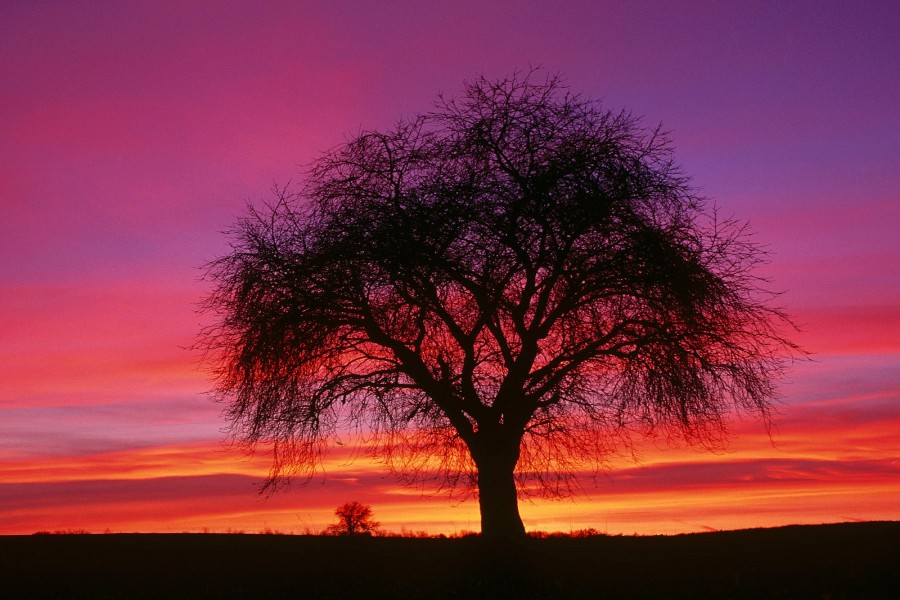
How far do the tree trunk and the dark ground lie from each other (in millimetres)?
521

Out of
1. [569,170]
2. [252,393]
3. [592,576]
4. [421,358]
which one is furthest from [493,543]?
[569,170]

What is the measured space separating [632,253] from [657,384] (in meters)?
2.83

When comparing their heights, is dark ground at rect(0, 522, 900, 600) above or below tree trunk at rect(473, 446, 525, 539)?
below

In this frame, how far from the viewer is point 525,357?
19.4 meters

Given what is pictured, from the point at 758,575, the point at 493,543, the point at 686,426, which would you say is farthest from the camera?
the point at 686,426

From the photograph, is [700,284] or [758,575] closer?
[758,575]

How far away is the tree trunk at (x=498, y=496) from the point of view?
19.4 meters

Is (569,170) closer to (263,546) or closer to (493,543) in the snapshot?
(493,543)

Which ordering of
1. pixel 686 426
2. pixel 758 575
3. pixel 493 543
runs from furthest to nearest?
pixel 686 426, pixel 493 543, pixel 758 575

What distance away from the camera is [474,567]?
16.3 meters

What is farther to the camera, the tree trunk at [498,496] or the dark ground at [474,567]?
the tree trunk at [498,496]

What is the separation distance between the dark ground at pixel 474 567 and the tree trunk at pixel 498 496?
521 mm

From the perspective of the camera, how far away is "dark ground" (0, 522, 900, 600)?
15.0m

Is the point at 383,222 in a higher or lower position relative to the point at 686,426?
higher
